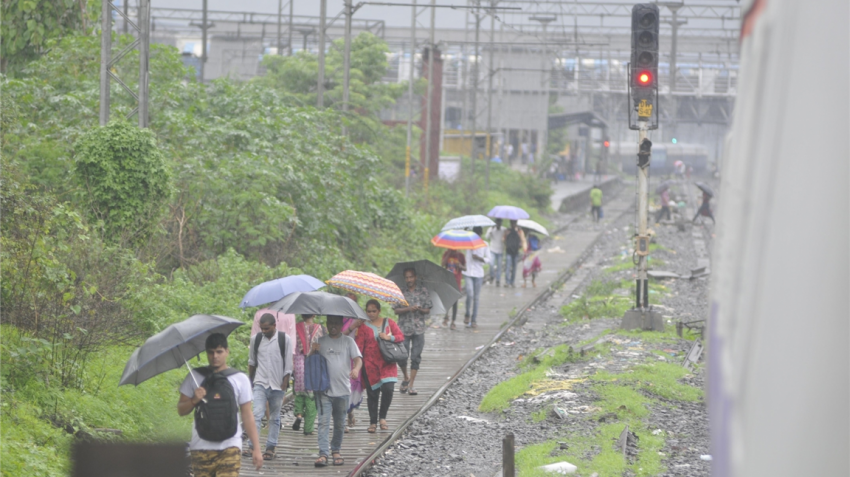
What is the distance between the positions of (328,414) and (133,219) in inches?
240

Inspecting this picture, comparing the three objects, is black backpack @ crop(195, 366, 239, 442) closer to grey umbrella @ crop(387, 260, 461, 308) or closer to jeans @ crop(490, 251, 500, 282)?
grey umbrella @ crop(387, 260, 461, 308)

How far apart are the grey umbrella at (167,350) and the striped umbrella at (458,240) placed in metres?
9.68

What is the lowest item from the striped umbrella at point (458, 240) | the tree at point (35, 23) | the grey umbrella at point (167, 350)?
the striped umbrella at point (458, 240)

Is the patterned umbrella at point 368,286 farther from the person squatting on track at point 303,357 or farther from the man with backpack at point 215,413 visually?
the man with backpack at point 215,413

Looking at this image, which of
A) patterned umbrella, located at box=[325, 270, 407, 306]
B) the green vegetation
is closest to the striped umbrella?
the green vegetation

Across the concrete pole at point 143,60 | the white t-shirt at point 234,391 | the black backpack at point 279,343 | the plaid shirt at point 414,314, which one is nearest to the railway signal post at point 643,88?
the plaid shirt at point 414,314

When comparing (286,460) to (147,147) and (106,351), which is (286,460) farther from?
(147,147)

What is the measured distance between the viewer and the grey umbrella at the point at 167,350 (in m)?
6.54

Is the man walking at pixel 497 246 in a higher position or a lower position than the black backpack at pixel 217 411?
lower

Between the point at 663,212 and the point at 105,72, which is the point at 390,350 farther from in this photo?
the point at 663,212

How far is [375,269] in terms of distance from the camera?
2092 centimetres

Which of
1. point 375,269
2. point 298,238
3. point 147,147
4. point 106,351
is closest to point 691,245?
point 375,269

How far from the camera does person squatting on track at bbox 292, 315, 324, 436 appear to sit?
9023 mm

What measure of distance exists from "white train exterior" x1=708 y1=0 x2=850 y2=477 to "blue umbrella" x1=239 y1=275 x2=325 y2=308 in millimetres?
7639
